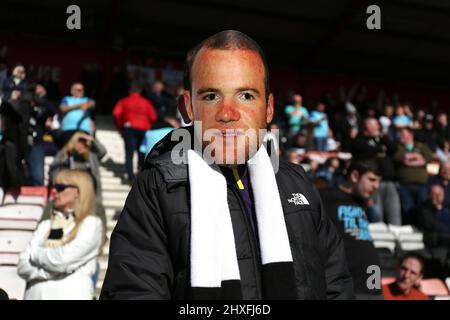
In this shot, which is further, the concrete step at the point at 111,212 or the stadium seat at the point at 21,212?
the concrete step at the point at 111,212

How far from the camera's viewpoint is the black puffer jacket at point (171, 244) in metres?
1.51

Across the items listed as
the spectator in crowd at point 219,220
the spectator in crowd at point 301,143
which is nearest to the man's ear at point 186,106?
the spectator in crowd at point 219,220

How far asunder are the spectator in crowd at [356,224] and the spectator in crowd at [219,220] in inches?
111

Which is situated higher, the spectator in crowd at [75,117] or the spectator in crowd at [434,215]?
the spectator in crowd at [75,117]

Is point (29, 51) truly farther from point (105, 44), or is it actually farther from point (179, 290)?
point (179, 290)

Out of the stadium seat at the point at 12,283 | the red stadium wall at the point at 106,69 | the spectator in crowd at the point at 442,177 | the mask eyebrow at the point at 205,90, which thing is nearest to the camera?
the mask eyebrow at the point at 205,90

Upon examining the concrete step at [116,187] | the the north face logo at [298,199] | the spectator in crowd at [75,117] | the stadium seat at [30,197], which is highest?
the spectator in crowd at [75,117]

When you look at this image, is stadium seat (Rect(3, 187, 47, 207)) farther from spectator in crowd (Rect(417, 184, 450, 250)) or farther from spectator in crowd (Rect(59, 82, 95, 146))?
spectator in crowd (Rect(417, 184, 450, 250))

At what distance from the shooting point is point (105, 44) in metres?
18.3

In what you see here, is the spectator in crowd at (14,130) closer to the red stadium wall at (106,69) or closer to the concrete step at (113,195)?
the concrete step at (113,195)

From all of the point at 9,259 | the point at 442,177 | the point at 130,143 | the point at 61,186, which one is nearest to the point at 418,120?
the point at 442,177

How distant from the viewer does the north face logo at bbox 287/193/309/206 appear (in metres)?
1.67

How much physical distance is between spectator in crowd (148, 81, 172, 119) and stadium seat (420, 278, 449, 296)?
5.32 m
